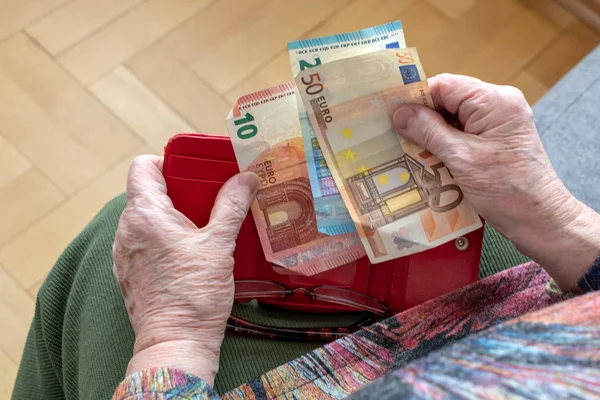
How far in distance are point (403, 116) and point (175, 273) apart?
38 centimetres

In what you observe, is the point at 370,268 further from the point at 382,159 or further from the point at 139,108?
the point at 139,108

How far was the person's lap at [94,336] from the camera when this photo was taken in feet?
2.46

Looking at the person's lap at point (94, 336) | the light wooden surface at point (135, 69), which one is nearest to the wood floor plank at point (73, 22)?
the light wooden surface at point (135, 69)

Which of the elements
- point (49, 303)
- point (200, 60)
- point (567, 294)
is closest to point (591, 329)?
point (567, 294)

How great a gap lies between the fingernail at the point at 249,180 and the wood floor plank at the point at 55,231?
2.79 feet

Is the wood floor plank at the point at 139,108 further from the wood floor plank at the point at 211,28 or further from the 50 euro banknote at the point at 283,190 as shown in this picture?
the 50 euro banknote at the point at 283,190

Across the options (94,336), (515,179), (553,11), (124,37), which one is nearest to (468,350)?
(515,179)

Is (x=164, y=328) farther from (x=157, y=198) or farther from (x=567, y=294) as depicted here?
(x=567, y=294)

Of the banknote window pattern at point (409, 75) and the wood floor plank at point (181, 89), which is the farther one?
the wood floor plank at point (181, 89)

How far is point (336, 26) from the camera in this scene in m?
1.67

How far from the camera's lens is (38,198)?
145cm

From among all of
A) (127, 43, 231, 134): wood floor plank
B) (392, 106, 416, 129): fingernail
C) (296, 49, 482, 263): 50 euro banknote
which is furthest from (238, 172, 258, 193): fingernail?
(127, 43, 231, 134): wood floor plank

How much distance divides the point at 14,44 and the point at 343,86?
1295 millimetres

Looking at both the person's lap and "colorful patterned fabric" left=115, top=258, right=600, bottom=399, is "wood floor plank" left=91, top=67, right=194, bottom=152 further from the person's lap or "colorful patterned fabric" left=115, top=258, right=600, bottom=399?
"colorful patterned fabric" left=115, top=258, right=600, bottom=399
